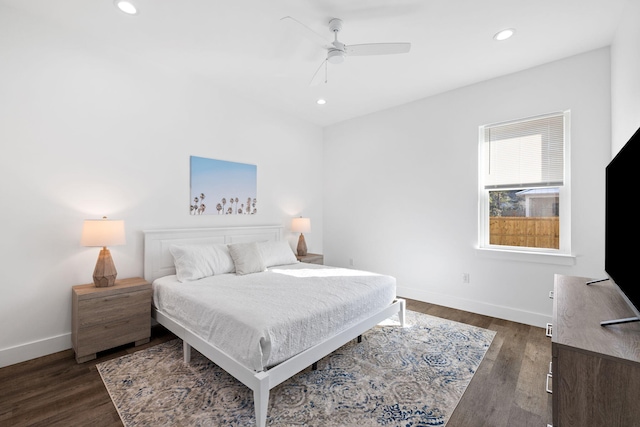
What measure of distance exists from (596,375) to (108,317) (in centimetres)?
328

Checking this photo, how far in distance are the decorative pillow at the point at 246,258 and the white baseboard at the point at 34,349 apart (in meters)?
1.65

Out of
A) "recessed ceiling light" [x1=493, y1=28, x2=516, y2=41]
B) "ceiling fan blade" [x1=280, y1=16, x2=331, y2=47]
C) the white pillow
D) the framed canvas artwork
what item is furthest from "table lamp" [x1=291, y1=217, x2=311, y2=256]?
"recessed ceiling light" [x1=493, y1=28, x2=516, y2=41]

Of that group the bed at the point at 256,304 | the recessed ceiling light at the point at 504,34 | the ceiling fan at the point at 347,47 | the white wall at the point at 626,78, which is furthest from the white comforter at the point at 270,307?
the recessed ceiling light at the point at 504,34

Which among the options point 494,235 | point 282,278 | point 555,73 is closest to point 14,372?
point 282,278

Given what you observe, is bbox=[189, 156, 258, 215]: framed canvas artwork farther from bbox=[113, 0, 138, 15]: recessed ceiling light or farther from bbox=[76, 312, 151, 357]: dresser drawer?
bbox=[113, 0, 138, 15]: recessed ceiling light

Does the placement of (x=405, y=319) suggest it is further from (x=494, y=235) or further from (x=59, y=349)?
(x=59, y=349)

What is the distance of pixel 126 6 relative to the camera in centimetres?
225

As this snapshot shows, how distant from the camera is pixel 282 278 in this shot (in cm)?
305

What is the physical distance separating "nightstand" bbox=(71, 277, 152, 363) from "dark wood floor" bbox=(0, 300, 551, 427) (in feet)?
0.40

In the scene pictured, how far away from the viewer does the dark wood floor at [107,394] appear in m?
1.77

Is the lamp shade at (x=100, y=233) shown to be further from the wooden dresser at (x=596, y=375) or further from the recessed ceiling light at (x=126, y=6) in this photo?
the wooden dresser at (x=596, y=375)

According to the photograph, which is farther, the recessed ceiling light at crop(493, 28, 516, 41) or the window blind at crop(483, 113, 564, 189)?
the window blind at crop(483, 113, 564, 189)

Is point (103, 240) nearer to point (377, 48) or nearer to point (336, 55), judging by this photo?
point (336, 55)

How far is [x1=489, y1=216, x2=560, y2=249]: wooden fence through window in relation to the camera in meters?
3.15
